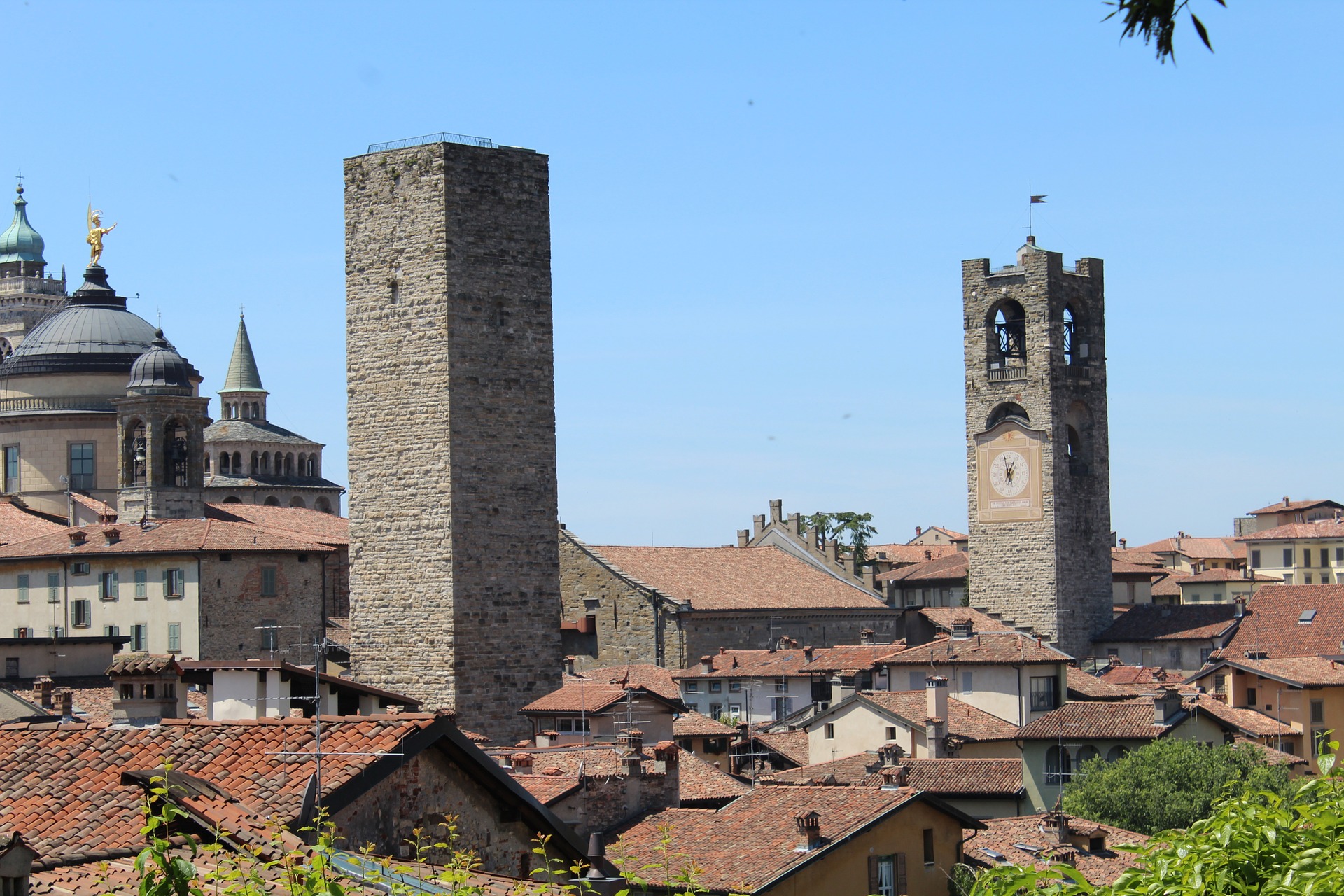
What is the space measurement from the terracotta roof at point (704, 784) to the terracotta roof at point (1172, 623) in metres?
35.1

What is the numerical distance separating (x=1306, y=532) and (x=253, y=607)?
75.4 meters

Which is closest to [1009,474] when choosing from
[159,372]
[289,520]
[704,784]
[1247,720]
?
[1247,720]

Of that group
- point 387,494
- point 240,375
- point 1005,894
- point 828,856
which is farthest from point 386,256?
point 240,375

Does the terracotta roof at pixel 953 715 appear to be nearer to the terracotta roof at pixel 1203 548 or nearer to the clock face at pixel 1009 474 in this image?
the clock face at pixel 1009 474

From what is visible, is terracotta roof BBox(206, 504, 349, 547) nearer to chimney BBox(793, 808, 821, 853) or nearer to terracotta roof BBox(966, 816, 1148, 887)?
terracotta roof BBox(966, 816, 1148, 887)

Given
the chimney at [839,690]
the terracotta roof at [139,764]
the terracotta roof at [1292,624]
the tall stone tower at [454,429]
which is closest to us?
the terracotta roof at [139,764]

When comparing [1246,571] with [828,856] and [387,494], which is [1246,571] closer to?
[387,494]

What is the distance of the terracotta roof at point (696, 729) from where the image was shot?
38.4 m

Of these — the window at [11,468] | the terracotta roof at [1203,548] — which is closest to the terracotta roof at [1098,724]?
the window at [11,468]

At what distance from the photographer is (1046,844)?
96.2 feet

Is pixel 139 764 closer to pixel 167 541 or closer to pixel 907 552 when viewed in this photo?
pixel 167 541

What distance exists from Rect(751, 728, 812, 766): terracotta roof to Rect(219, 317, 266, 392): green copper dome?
63.9 meters

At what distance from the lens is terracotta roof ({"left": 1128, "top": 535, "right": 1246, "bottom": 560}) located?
122875mm

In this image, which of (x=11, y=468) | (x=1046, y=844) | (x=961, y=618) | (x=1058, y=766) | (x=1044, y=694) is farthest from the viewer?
(x=961, y=618)
